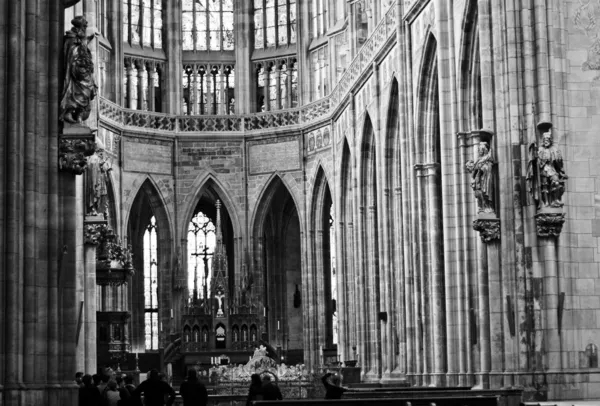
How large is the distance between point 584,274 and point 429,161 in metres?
12.3

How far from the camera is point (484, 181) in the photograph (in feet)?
95.8

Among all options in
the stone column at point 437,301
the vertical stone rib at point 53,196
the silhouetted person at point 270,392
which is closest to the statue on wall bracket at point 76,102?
the vertical stone rib at point 53,196

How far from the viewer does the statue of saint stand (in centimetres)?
2914

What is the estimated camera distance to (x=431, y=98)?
4028 centimetres

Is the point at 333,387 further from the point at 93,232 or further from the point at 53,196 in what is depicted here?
the point at 93,232

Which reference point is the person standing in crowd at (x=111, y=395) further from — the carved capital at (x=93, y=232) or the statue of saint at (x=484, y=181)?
the carved capital at (x=93, y=232)

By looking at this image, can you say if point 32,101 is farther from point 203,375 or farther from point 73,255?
point 203,375

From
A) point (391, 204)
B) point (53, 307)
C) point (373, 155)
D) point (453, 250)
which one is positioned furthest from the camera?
point (373, 155)

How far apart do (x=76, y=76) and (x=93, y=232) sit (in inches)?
657

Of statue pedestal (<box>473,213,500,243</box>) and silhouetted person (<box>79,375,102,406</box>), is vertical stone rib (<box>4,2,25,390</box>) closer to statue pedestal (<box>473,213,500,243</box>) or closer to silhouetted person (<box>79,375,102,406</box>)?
silhouetted person (<box>79,375,102,406</box>)

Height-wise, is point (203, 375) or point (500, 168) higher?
point (500, 168)

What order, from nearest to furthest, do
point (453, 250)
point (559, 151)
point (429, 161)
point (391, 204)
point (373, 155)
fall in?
point (559, 151)
point (453, 250)
point (429, 161)
point (391, 204)
point (373, 155)

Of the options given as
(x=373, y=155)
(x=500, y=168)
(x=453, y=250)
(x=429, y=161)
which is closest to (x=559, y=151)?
(x=500, y=168)

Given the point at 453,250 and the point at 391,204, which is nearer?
the point at 453,250
